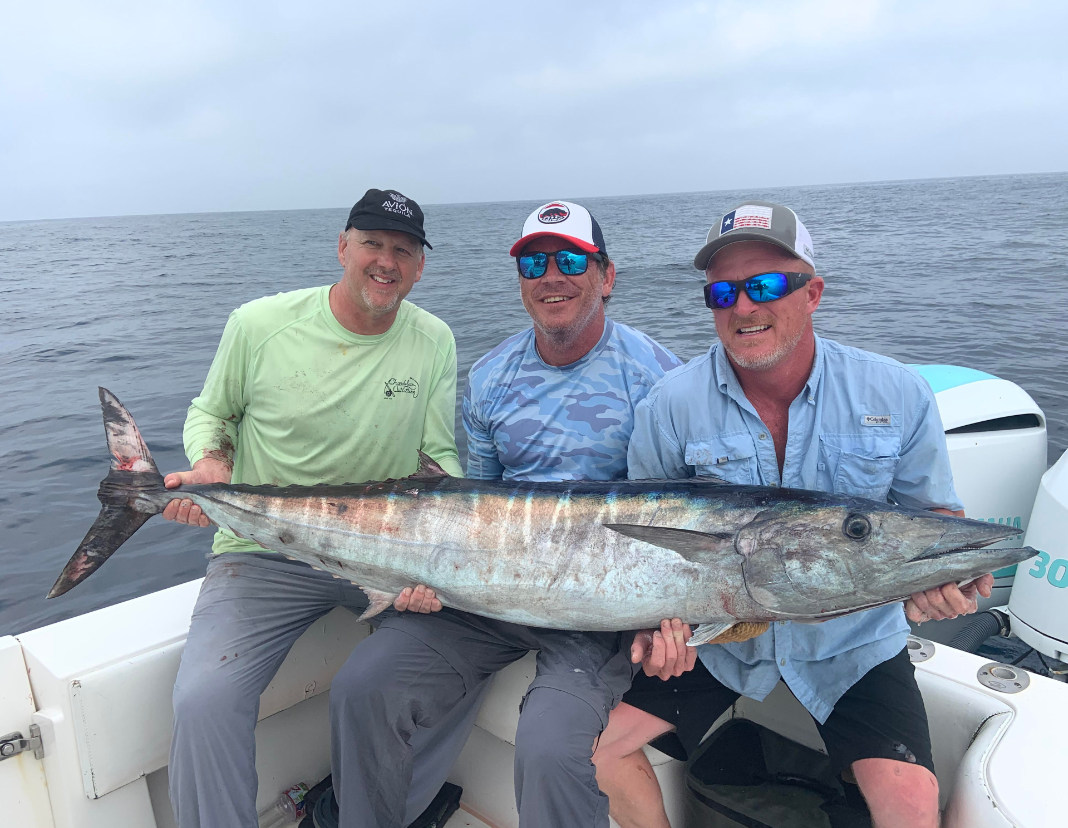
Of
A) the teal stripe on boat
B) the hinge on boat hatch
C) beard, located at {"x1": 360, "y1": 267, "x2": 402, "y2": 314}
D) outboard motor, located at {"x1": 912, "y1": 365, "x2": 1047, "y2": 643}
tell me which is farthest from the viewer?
the teal stripe on boat

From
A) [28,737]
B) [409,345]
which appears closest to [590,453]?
[409,345]

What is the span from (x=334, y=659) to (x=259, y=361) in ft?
4.50

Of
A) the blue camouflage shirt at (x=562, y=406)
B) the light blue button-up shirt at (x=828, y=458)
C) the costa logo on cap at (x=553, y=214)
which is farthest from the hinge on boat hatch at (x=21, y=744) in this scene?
the costa logo on cap at (x=553, y=214)

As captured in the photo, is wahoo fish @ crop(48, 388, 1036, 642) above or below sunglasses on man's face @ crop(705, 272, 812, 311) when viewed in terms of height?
below

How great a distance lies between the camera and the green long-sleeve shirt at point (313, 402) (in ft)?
10.3

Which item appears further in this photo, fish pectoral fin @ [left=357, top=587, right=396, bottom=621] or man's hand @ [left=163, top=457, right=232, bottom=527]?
man's hand @ [left=163, top=457, right=232, bottom=527]

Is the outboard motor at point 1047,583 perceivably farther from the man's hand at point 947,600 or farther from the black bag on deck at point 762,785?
the man's hand at point 947,600

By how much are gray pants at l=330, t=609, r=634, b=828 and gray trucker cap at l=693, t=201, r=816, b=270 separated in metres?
1.47

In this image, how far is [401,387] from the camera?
319cm

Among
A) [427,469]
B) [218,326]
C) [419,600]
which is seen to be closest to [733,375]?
[427,469]

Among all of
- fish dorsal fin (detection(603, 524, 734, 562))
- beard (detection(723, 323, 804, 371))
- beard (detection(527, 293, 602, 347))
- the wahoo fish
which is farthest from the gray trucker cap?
fish dorsal fin (detection(603, 524, 734, 562))

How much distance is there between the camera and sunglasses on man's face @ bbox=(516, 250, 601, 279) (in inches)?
116

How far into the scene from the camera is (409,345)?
10.8 feet

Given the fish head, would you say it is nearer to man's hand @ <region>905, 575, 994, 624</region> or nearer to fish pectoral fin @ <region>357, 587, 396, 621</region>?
man's hand @ <region>905, 575, 994, 624</region>
